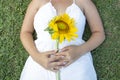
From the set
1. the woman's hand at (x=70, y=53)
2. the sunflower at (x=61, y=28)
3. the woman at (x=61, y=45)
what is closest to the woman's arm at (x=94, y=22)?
the woman at (x=61, y=45)

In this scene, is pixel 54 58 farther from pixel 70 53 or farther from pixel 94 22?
pixel 94 22

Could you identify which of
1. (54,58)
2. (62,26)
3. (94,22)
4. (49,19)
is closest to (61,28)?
(62,26)

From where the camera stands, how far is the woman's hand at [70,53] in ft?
7.00

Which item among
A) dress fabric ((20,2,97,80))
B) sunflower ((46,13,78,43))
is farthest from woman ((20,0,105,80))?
sunflower ((46,13,78,43))

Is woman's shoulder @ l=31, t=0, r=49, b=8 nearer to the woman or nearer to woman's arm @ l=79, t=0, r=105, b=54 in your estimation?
the woman

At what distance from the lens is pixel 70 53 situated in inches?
84.3

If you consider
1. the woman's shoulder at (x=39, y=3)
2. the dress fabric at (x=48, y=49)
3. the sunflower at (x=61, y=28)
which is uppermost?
Answer: the woman's shoulder at (x=39, y=3)

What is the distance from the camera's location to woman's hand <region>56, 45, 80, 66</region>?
2.13m

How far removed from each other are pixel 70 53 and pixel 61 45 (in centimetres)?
13

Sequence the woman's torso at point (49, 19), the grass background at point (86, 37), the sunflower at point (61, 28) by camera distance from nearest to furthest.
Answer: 1. the sunflower at point (61, 28)
2. the woman's torso at point (49, 19)
3. the grass background at point (86, 37)

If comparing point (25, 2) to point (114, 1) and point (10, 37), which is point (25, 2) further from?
point (114, 1)

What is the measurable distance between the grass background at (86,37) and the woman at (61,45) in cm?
18

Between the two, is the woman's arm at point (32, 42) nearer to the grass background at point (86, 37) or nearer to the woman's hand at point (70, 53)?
the woman's hand at point (70, 53)

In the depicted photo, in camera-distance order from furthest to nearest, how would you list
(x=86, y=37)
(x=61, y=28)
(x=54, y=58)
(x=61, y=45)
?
(x=86, y=37)
(x=61, y=45)
(x=54, y=58)
(x=61, y=28)
